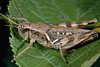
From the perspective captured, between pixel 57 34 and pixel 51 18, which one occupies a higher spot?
pixel 51 18

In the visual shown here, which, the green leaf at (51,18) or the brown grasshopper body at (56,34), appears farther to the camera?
the brown grasshopper body at (56,34)

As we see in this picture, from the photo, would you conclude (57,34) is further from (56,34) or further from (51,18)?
(51,18)

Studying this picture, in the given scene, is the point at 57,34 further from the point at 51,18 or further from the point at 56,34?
the point at 51,18

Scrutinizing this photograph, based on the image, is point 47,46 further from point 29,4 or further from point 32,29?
point 29,4

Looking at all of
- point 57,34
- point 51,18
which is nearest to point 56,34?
point 57,34

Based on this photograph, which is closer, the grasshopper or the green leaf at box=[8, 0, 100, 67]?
the green leaf at box=[8, 0, 100, 67]
